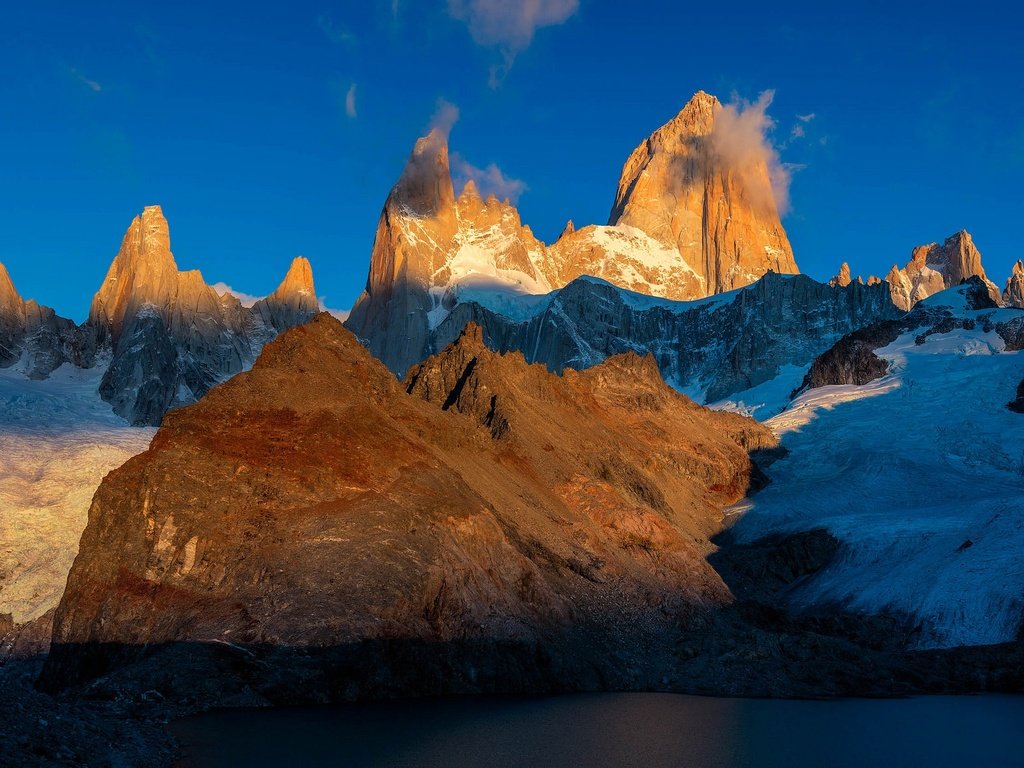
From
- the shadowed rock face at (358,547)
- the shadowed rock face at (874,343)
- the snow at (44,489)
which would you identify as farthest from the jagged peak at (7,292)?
the shadowed rock face at (874,343)

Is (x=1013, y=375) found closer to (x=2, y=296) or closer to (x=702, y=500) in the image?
(x=702, y=500)

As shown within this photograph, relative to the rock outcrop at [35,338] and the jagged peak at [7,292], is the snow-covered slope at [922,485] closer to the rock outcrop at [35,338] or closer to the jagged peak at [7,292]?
the rock outcrop at [35,338]

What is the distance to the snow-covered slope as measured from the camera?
80.2 meters

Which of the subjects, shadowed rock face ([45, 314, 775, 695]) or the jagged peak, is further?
the jagged peak

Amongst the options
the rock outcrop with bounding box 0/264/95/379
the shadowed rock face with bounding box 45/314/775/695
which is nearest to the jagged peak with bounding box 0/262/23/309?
the rock outcrop with bounding box 0/264/95/379

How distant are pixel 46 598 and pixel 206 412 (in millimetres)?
22363

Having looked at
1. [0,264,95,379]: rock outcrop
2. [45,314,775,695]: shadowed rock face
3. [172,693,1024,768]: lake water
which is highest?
[0,264,95,379]: rock outcrop

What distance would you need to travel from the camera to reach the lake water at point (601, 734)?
4038 cm

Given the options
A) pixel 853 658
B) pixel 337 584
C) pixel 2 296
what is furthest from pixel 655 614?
pixel 2 296

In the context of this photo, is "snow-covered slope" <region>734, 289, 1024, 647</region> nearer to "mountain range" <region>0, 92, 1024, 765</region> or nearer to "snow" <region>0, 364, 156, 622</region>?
"mountain range" <region>0, 92, 1024, 765</region>

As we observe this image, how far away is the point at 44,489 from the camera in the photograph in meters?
90.2

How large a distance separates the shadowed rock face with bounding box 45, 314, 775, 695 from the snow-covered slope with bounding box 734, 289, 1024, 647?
16844 millimetres

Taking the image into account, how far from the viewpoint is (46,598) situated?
251ft

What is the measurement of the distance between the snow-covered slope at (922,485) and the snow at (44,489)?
62.1 metres
